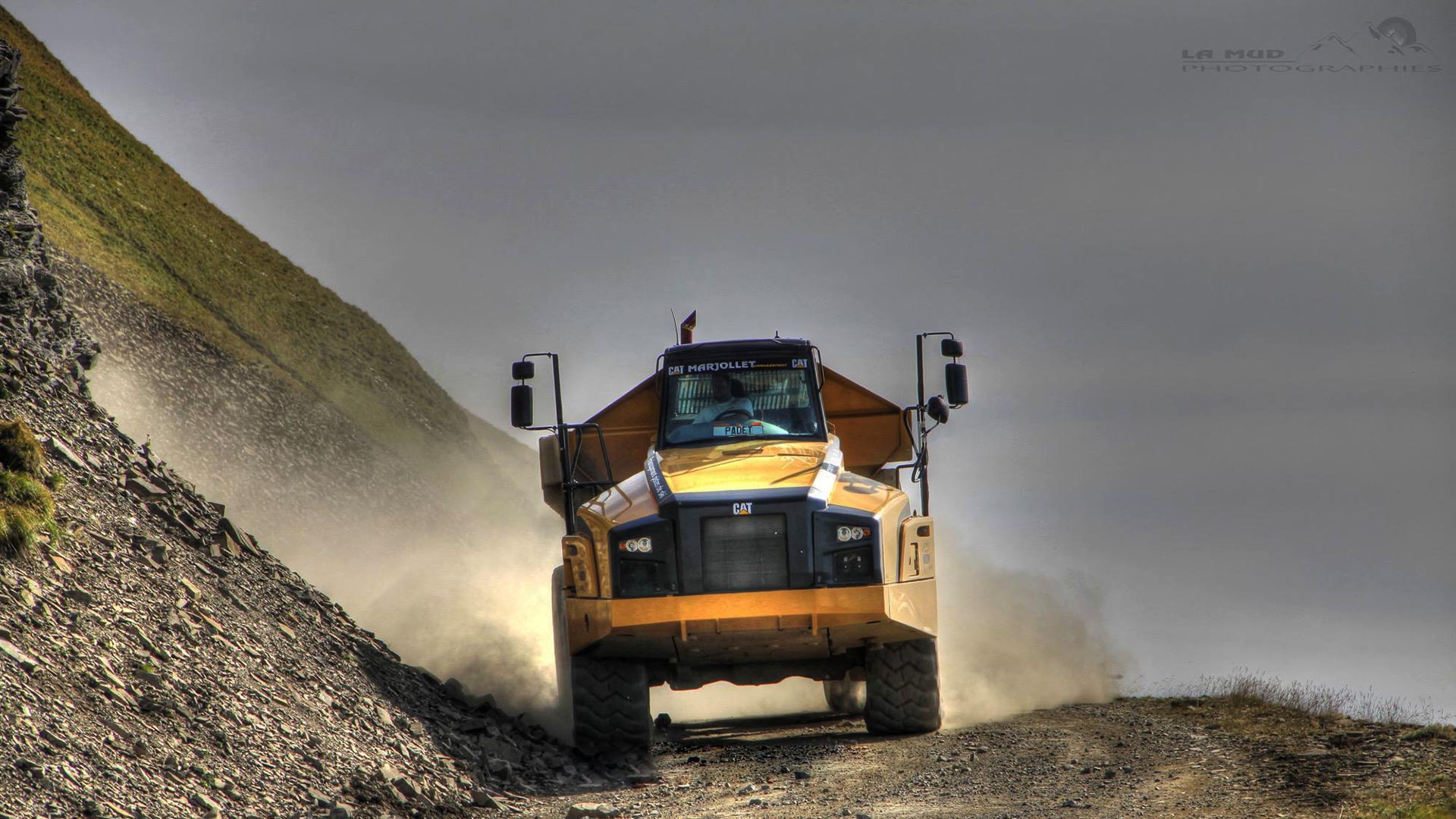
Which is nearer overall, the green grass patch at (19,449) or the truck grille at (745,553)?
the green grass patch at (19,449)

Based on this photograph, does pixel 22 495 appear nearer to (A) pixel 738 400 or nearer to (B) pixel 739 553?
(B) pixel 739 553

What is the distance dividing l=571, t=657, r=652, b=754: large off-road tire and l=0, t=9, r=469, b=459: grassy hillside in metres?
59.0

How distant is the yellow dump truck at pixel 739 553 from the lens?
43.7 feet

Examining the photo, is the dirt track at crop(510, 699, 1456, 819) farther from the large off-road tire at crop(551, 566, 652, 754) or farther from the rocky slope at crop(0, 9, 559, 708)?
the rocky slope at crop(0, 9, 559, 708)

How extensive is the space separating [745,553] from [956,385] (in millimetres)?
3014

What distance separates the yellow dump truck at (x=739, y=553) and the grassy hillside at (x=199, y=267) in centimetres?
5779

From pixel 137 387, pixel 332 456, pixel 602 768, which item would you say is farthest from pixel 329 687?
pixel 332 456

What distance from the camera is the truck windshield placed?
1548 cm

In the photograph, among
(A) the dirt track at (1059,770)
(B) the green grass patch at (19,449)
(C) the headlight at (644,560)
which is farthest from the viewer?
(C) the headlight at (644,560)

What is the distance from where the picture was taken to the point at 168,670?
38.5 ft

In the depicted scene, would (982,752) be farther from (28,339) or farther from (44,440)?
(28,339)

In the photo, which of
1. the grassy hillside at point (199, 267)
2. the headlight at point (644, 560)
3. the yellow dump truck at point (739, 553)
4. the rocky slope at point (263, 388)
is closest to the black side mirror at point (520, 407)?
the yellow dump truck at point (739, 553)

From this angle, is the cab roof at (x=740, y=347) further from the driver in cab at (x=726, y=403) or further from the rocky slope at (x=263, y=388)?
the rocky slope at (x=263, y=388)

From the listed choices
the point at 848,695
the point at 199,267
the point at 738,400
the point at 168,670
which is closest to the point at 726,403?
the point at 738,400
